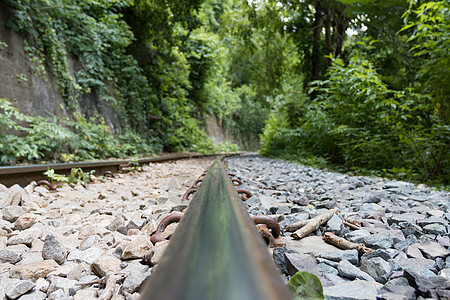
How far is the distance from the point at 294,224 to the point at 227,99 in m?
21.7

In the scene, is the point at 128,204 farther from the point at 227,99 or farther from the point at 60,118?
the point at 227,99

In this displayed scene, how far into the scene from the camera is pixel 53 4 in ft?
17.4

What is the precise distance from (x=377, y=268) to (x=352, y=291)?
22 centimetres

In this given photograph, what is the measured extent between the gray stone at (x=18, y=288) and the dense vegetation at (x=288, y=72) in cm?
340

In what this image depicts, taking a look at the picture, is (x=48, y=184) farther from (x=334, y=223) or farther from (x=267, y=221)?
(x=334, y=223)

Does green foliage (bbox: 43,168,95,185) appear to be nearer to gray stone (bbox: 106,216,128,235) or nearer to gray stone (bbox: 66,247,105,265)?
gray stone (bbox: 106,216,128,235)

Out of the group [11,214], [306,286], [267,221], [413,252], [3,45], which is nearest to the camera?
[306,286]

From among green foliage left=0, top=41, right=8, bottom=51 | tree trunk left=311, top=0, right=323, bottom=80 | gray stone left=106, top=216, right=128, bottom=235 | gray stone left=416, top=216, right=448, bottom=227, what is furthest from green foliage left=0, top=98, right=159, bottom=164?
tree trunk left=311, top=0, right=323, bottom=80

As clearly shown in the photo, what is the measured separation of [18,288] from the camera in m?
0.82

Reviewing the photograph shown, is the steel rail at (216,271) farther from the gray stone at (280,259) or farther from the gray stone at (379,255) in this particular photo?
the gray stone at (379,255)

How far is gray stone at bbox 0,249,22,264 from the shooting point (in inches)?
41.1

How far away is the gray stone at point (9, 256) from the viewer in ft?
3.42

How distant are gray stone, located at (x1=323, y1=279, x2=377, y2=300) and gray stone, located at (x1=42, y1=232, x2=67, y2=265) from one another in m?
1.02

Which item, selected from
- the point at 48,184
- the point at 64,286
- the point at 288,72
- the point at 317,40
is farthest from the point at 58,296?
the point at 288,72
